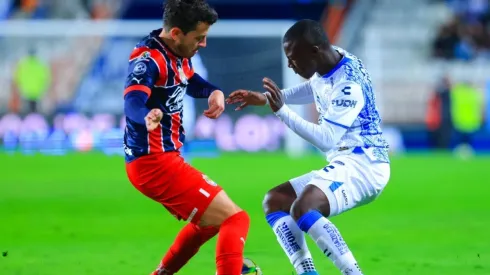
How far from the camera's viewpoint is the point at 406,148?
25719 mm

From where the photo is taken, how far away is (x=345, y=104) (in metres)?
6.13

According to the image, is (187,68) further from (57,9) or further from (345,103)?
(57,9)

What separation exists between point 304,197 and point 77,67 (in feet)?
58.4

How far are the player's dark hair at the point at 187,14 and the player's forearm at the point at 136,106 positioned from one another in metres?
0.57

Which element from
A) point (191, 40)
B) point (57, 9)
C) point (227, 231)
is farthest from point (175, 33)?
point (57, 9)

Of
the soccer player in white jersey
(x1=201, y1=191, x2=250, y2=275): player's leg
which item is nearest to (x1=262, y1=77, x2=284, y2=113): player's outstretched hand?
the soccer player in white jersey

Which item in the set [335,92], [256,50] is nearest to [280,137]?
[256,50]

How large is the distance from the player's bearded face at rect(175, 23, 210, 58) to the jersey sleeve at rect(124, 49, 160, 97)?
0.23 meters

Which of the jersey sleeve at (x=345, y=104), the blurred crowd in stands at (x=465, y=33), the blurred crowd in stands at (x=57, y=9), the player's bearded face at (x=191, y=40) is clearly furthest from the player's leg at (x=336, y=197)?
the blurred crowd in stands at (x=465, y=33)

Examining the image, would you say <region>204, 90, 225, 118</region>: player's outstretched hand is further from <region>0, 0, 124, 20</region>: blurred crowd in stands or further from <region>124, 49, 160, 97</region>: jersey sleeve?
<region>0, 0, 124, 20</region>: blurred crowd in stands

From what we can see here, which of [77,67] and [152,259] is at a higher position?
[152,259]

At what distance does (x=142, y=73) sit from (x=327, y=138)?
124 cm

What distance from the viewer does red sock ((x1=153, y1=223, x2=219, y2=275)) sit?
20.9 feet

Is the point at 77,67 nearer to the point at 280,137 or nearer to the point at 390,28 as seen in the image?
the point at 280,137
